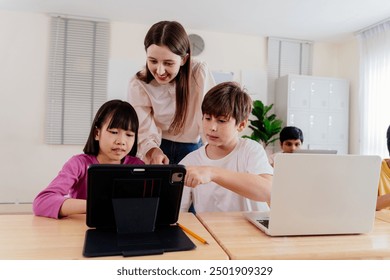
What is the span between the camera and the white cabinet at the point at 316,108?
4.31 metres

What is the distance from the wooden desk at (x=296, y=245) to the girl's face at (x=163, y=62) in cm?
73

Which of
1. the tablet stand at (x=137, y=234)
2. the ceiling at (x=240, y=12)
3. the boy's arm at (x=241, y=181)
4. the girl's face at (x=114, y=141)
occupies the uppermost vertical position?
the ceiling at (x=240, y=12)

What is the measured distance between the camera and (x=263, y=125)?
14.0 feet

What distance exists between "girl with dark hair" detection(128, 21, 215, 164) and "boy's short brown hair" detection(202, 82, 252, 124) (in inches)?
8.7

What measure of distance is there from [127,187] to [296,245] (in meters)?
0.44

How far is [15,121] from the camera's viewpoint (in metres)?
Answer: 3.86

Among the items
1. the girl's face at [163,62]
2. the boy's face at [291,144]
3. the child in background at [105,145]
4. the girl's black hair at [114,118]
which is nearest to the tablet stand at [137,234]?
the child in background at [105,145]

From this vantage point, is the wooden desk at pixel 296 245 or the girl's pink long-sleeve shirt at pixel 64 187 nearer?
the wooden desk at pixel 296 245

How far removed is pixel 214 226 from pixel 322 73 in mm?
4461

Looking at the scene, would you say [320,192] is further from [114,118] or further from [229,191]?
[114,118]

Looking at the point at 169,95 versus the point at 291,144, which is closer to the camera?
the point at 169,95

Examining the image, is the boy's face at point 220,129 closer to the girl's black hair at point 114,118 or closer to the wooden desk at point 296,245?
the girl's black hair at point 114,118

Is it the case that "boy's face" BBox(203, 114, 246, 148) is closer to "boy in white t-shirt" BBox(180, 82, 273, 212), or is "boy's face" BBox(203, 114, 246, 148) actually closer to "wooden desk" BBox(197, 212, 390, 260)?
"boy in white t-shirt" BBox(180, 82, 273, 212)

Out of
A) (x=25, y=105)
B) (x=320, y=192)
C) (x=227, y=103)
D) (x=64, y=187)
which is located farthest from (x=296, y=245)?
(x=25, y=105)
